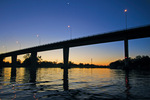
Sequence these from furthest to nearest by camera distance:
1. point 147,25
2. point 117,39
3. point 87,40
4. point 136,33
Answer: point 87,40
point 117,39
point 136,33
point 147,25

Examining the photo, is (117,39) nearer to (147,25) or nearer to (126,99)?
(147,25)

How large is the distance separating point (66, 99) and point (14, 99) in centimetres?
296

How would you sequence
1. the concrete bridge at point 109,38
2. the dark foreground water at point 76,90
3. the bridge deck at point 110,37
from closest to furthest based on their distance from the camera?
the dark foreground water at point 76,90
the bridge deck at point 110,37
the concrete bridge at point 109,38

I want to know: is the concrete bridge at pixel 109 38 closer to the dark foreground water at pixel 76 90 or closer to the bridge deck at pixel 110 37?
the bridge deck at pixel 110 37

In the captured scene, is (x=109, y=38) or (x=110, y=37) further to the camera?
(x=109, y=38)

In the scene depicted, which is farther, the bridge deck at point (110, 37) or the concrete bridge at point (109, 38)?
the concrete bridge at point (109, 38)

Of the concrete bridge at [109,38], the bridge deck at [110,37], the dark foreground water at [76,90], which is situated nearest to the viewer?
the dark foreground water at [76,90]

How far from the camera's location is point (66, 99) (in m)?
6.24

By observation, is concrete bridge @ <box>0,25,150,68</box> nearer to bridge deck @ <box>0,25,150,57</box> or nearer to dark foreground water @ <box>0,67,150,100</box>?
bridge deck @ <box>0,25,150,57</box>

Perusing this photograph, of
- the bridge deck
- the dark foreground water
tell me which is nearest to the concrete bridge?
the bridge deck

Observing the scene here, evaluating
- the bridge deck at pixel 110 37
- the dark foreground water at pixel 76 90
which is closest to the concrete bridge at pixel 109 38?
the bridge deck at pixel 110 37

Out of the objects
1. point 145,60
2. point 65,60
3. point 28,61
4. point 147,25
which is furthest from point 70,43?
point 28,61

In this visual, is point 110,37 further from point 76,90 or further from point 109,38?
point 76,90

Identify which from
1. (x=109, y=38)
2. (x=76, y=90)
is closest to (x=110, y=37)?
(x=109, y=38)
